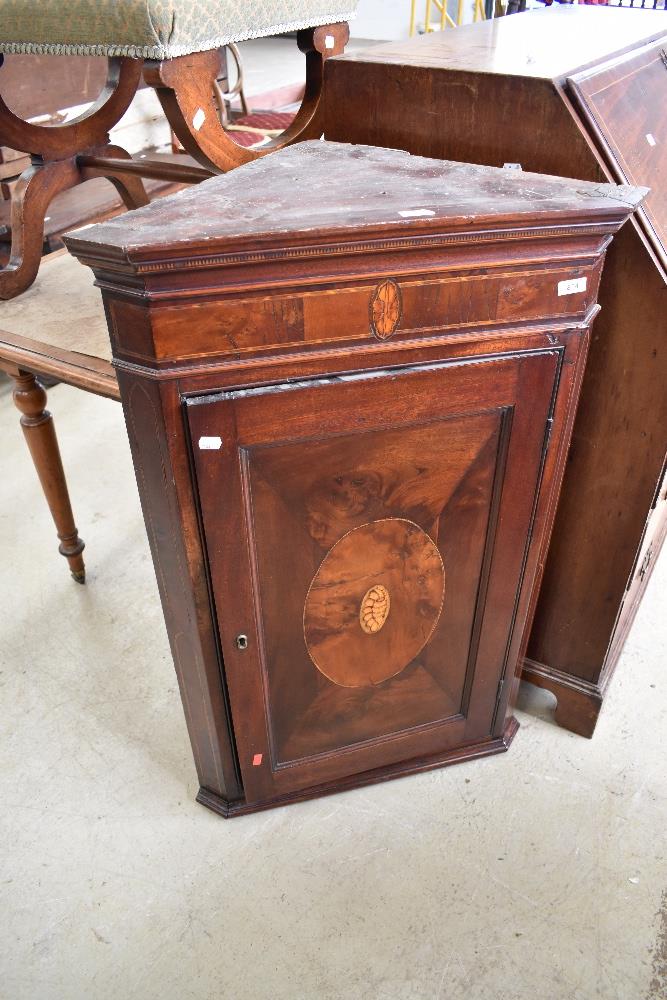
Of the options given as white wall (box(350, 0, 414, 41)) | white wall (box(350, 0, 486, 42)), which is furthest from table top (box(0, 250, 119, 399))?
white wall (box(350, 0, 414, 41))

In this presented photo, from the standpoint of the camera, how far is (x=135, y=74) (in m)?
2.06

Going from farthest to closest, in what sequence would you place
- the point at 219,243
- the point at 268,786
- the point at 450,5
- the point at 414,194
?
the point at 450,5
the point at 268,786
the point at 414,194
the point at 219,243

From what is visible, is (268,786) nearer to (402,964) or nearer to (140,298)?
(402,964)

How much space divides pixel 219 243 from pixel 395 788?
1215 millimetres

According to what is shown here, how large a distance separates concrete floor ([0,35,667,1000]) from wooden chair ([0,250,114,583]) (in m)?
0.43

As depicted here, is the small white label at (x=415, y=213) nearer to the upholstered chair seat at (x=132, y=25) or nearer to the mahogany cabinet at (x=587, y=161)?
the mahogany cabinet at (x=587, y=161)

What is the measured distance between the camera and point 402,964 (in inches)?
53.2

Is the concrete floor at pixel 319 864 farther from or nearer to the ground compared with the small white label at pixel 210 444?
nearer to the ground

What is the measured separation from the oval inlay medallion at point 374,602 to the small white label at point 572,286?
0.42m

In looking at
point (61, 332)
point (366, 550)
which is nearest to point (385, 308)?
point (366, 550)

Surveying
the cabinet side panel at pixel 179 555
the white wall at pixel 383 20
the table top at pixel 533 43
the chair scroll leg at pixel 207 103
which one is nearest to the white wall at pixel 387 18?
the white wall at pixel 383 20

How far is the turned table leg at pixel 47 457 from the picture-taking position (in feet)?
6.14

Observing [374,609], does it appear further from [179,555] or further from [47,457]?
[47,457]


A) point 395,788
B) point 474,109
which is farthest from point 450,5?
point 395,788
